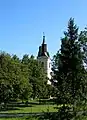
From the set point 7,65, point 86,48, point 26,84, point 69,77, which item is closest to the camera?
point 69,77

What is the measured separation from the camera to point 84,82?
1602 centimetres

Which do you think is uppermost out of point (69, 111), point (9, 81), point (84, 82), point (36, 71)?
point (36, 71)

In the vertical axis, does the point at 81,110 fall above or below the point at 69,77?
below

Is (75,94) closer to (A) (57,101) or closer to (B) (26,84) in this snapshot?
(A) (57,101)

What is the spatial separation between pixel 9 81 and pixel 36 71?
64.4 feet

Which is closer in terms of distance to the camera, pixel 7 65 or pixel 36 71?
pixel 7 65

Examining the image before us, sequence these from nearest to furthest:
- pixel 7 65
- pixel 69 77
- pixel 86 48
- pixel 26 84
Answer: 1. pixel 69 77
2. pixel 86 48
3. pixel 7 65
4. pixel 26 84

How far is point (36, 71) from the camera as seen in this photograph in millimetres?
66438

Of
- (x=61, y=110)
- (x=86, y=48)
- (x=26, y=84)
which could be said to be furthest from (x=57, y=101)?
(x=26, y=84)

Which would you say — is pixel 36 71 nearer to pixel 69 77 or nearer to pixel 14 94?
pixel 14 94

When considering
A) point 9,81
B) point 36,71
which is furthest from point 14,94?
point 36,71

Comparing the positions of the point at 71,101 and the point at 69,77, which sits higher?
the point at 69,77

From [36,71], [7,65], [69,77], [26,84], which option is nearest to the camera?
[69,77]

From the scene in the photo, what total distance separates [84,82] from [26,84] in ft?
123
